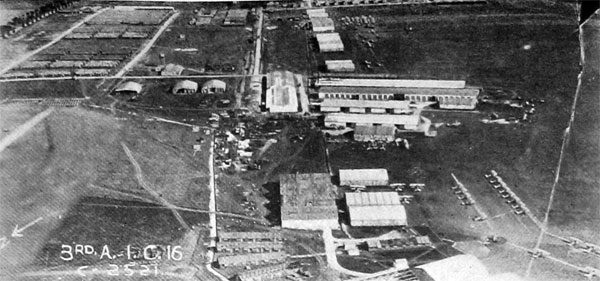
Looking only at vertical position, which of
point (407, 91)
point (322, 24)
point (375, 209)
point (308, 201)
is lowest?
point (375, 209)

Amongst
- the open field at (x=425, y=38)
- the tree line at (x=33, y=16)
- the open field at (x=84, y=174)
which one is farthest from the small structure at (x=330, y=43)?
the tree line at (x=33, y=16)

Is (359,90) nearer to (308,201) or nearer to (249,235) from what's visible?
(308,201)

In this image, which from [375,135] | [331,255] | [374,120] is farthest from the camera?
[374,120]

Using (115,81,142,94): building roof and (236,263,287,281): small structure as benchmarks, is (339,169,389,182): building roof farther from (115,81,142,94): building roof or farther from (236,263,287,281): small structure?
(115,81,142,94): building roof

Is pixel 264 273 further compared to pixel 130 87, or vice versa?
pixel 130 87

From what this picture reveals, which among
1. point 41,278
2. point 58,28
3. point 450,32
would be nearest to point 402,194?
point 41,278

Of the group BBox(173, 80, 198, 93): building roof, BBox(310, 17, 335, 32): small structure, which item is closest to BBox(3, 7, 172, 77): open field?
BBox(173, 80, 198, 93): building roof

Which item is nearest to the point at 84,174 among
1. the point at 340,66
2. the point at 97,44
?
the point at 340,66
